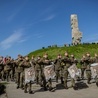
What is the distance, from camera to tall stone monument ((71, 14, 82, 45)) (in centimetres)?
6444

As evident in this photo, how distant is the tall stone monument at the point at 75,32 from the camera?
64.4 m

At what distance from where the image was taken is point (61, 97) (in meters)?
16.7

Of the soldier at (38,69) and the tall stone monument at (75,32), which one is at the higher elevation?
the tall stone monument at (75,32)

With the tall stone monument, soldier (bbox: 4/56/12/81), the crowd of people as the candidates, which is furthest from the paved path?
the tall stone monument

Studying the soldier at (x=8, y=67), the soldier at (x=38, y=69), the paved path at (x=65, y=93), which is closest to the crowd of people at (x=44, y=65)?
the soldier at (x=38, y=69)

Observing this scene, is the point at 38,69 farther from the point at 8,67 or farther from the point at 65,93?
the point at 8,67

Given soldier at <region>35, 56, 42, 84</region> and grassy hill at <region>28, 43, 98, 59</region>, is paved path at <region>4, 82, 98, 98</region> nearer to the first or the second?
soldier at <region>35, 56, 42, 84</region>

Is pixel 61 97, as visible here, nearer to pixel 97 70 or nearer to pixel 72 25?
pixel 97 70

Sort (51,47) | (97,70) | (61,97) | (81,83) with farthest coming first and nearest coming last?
1. (51,47)
2. (81,83)
3. (97,70)
4. (61,97)

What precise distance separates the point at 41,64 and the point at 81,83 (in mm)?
3068

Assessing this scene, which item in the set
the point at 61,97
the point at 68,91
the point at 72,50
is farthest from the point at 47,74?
the point at 72,50

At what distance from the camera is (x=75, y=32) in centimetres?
6512

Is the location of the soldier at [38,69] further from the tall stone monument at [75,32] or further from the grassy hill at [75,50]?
the tall stone monument at [75,32]

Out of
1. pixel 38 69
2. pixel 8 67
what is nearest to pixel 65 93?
pixel 38 69
